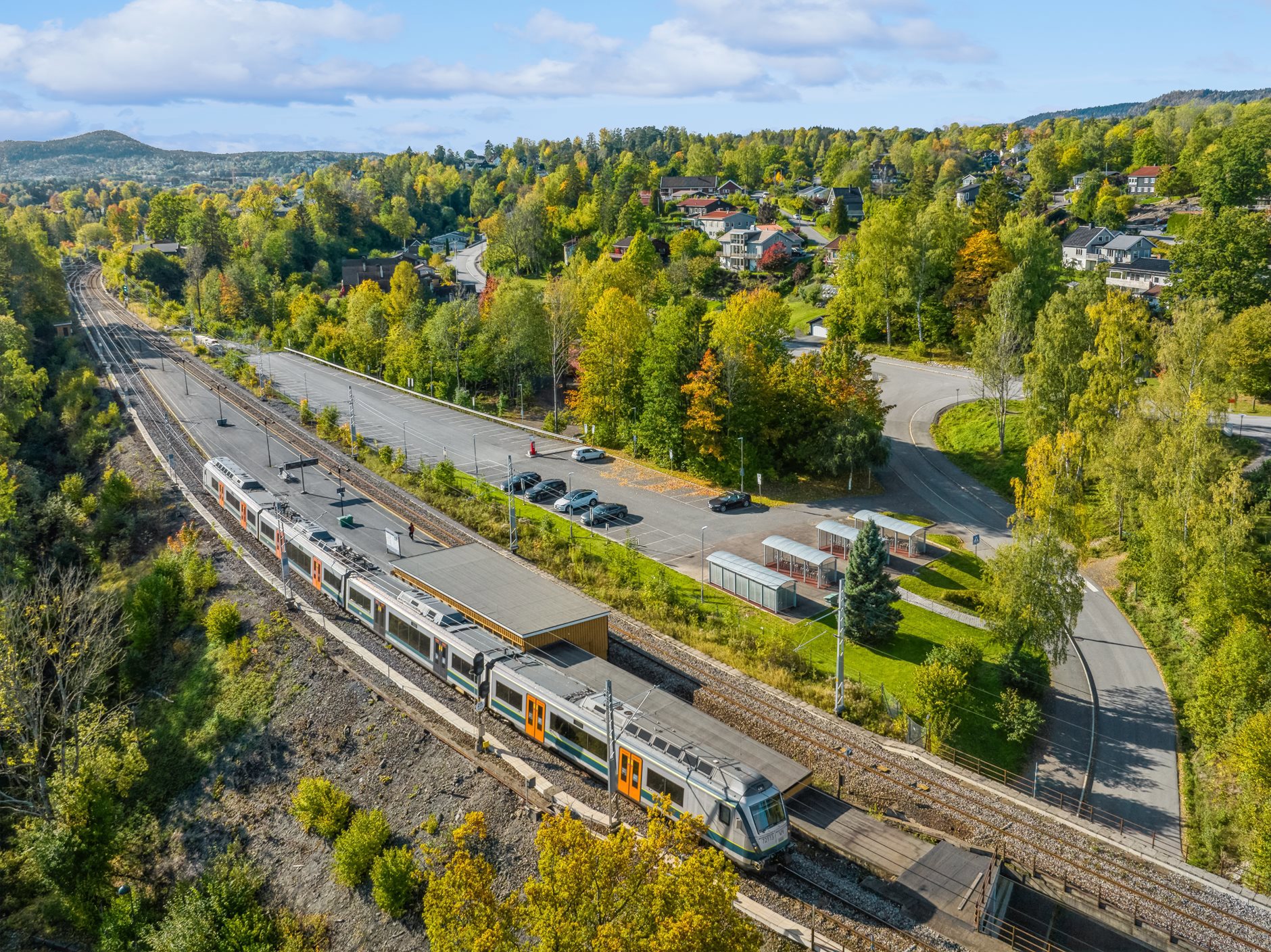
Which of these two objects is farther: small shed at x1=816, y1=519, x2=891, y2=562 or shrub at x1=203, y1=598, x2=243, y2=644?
small shed at x1=816, y1=519, x2=891, y2=562

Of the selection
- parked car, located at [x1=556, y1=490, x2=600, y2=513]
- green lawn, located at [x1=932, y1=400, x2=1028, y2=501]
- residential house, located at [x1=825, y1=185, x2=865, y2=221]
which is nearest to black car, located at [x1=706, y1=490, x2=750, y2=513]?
parked car, located at [x1=556, y1=490, x2=600, y2=513]

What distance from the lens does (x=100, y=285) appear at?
445 feet

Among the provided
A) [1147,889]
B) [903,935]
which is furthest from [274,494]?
[1147,889]

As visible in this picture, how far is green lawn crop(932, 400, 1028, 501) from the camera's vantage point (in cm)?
5391

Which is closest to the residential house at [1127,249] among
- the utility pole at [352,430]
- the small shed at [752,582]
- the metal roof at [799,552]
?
the metal roof at [799,552]

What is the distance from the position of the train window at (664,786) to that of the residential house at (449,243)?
5485 inches

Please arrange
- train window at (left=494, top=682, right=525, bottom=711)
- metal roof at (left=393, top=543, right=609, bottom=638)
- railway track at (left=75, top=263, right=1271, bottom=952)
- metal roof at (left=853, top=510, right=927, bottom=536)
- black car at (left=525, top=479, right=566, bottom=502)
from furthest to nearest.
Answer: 1. black car at (left=525, top=479, right=566, bottom=502)
2. metal roof at (left=853, top=510, right=927, bottom=536)
3. metal roof at (left=393, top=543, right=609, bottom=638)
4. train window at (left=494, top=682, right=525, bottom=711)
5. railway track at (left=75, top=263, right=1271, bottom=952)

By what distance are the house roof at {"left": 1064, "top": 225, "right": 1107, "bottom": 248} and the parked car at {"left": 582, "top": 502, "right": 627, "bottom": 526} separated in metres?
73.9

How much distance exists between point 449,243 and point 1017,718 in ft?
481

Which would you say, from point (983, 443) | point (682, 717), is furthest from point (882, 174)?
point (682, 717)

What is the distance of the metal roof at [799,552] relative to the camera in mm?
41125

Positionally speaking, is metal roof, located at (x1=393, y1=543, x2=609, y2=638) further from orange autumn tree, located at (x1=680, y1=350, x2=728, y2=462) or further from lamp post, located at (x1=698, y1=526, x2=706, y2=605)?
orange autumn tree, located at (x1=680, y1=350, x2=728, y2=462)

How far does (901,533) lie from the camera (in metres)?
44.2

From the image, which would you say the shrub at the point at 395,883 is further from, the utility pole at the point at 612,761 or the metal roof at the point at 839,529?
the metal roof at the point at 839,529
